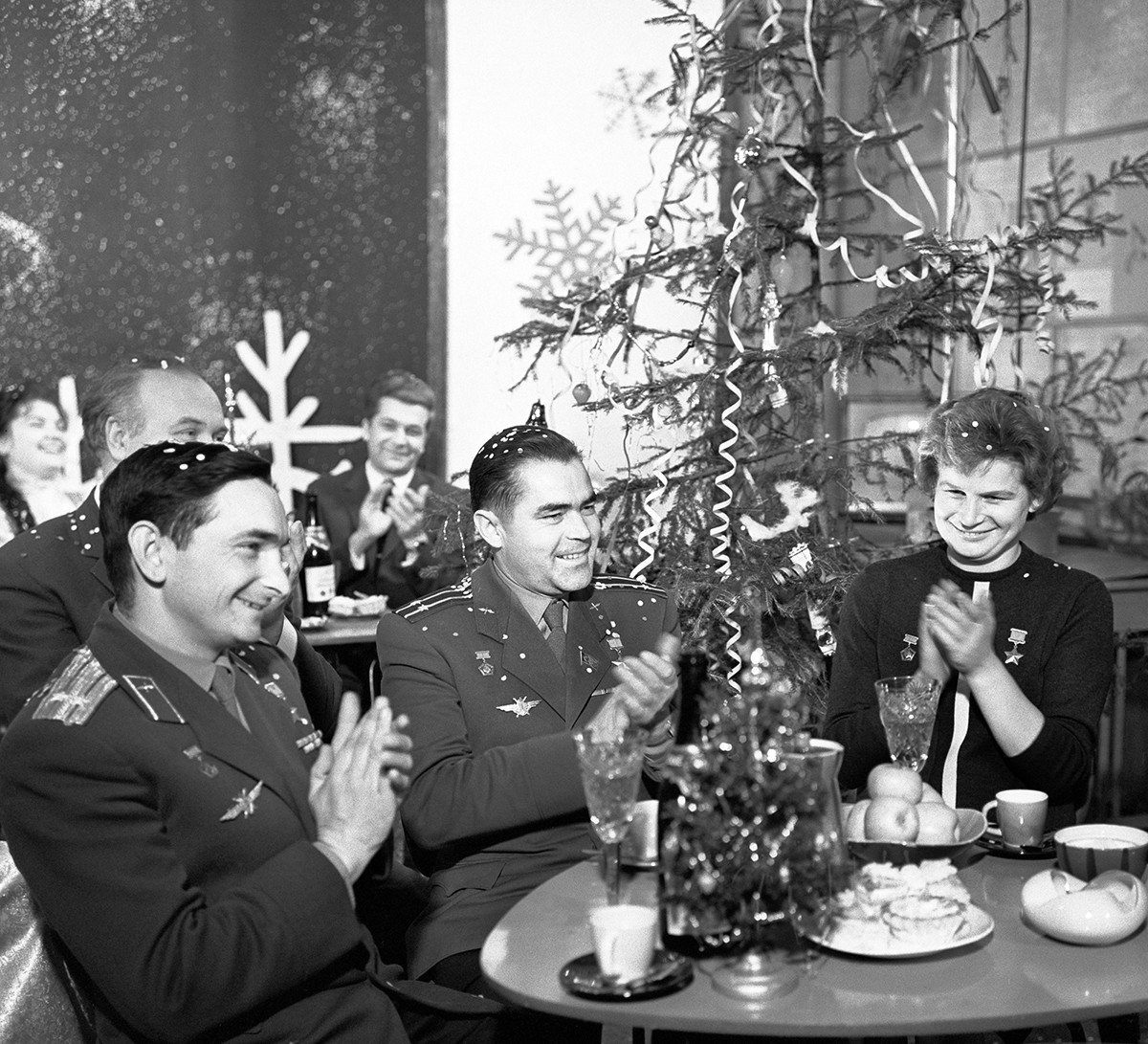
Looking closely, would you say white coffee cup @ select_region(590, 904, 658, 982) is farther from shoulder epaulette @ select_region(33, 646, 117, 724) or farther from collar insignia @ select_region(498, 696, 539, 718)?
collar insignia @ select_region(498, 696, 539, 718)

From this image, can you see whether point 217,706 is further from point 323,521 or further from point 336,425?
point 336,425

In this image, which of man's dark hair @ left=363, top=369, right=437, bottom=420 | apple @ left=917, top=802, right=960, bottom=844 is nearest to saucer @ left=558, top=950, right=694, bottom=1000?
apple @ left=917, top=802, right=960, bottom=844

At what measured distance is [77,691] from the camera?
1838 mm

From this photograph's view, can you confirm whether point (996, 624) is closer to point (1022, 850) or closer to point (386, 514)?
point (1022, 850)

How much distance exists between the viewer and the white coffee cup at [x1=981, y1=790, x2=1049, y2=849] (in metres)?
2.12

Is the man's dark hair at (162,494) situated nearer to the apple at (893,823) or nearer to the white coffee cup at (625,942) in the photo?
the white coffee cup at (625,942)

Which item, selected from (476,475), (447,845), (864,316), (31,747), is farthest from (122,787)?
(864,316)

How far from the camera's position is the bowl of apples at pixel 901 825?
6.19ft

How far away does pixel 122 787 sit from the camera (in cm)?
177

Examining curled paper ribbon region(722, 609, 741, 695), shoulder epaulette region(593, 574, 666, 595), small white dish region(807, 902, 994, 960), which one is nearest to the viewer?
small white dish region(807, 902, 994, 960)

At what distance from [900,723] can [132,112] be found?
14.1ft

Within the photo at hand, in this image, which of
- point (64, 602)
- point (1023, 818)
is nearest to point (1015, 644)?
point (1023, 818)

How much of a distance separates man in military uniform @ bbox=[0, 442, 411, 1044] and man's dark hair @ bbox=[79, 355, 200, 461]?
987 millimetres

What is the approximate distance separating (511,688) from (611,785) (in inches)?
32.3
